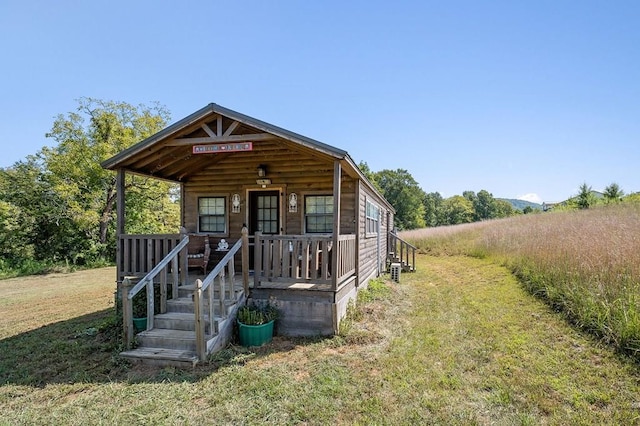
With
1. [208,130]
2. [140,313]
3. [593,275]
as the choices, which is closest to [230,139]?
[208,130]

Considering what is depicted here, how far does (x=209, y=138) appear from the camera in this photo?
234 inches

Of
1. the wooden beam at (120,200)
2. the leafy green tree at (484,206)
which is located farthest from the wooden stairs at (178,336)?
the leafy green tree at (484,206)

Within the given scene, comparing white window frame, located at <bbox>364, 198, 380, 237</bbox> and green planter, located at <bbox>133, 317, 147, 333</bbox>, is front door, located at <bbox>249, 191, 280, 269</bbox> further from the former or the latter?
green planter, located at <bbox>133, 317, 147, 333</bbox>

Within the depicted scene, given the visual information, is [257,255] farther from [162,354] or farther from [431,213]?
[431,213]

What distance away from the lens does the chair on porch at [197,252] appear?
693cm

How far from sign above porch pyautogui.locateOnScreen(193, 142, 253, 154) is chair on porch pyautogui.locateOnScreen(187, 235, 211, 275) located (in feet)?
6.41

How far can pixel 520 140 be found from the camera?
13.5 metres

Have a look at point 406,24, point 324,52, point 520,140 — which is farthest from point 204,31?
point 520,140

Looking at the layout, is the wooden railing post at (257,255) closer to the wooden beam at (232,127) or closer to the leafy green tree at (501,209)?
the wooden beam at (232,127)

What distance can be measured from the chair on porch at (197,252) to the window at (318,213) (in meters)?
2.45

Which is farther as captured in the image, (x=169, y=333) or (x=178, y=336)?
(x=169, y=333)

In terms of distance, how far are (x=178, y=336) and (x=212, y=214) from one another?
4047 mm

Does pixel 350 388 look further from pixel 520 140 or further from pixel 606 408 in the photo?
pixel 520 140

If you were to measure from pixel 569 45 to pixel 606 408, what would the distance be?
8.26m
